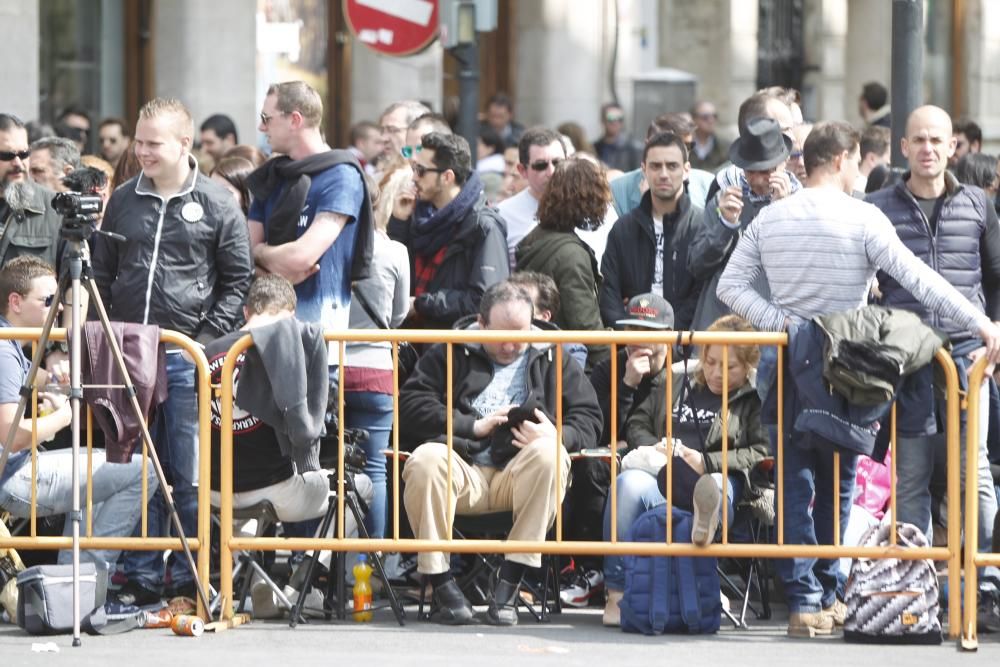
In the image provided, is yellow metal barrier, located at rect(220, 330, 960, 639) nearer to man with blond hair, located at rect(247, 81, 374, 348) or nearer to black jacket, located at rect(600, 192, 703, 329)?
man with blond hair, located at rect(247, 81, 374, 348)

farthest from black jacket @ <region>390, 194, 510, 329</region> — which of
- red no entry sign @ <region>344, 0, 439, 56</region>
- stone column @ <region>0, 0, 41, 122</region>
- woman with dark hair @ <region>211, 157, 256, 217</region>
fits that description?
stone column @ <region>0, 0, 41, 122</region>

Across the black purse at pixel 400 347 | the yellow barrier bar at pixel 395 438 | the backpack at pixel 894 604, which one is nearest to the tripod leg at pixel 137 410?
the yellow barrier bar at pixel 395 438

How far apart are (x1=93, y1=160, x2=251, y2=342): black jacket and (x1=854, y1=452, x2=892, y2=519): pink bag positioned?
9.47 feet

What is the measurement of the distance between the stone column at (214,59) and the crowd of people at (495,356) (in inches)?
295

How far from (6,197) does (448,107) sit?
8.69m

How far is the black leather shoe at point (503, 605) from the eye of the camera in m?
9.59

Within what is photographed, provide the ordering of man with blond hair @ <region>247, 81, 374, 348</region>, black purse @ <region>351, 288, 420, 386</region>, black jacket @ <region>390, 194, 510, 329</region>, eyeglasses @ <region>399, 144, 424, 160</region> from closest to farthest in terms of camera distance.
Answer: man with blond hair @ <region>247, 81, 374, 348</region>, black purse @ <region>351, 288, 420, 386</region>, black jacket @ <region>390, 194, 510, 329</region>, eyeglasses @ <region>399, 144, 424, 160</region>

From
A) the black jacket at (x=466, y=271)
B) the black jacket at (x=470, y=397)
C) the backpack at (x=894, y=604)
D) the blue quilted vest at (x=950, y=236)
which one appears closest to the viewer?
the backpack at (x=894, y=604)

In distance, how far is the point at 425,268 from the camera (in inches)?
446

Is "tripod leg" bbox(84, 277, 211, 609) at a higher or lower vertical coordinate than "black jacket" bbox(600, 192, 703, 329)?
lower

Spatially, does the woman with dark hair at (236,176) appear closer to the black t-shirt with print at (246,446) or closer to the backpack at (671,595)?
the black t-shirt with print at (246,446)

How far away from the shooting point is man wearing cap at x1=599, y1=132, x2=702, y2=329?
1142cm

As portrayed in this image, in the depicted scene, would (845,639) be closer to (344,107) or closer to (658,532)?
(658,532)

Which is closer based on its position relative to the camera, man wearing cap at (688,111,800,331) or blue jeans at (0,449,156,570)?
blue jeans at (0,449,156,570)
